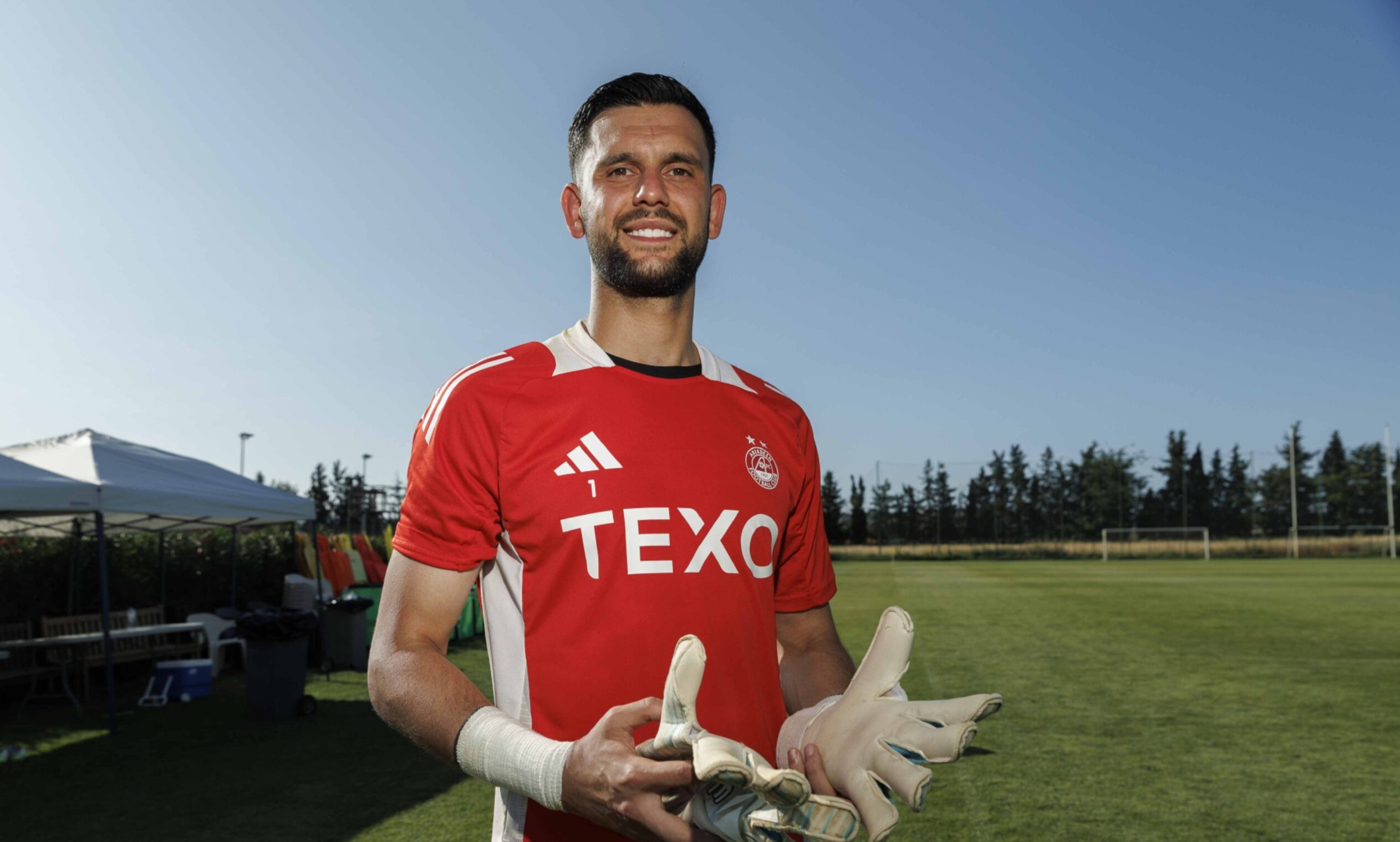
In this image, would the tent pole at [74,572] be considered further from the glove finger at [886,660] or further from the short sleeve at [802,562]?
the glove finger at [886,660]

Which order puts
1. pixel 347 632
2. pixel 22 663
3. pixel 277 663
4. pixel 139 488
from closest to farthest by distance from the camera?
pixel 277 663, pixel 139 488, pixel 22 663, pixel 347 632

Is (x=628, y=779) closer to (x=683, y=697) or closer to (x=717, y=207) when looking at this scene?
(x=683, y=697)

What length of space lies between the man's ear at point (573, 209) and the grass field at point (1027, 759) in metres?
5.05

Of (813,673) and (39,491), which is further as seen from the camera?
(39,491)

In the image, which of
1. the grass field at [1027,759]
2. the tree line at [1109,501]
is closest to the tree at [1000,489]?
the tree line at [1109,501]

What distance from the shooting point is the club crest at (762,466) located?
82.4 inches

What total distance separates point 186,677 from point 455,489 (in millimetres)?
12093

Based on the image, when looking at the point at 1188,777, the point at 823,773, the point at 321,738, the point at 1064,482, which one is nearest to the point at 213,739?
the point at 321,738

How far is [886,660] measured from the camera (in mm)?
1735

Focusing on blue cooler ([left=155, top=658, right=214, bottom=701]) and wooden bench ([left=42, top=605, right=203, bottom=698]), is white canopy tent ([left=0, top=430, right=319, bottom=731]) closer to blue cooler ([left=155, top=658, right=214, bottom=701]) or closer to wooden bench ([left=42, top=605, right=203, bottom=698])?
blue cooler ([left=155, top=658, right=214, bottom=701])

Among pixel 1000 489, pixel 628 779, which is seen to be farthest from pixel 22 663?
pixel 1000 489

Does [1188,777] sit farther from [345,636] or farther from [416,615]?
[345,636]

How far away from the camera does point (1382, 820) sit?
650cm

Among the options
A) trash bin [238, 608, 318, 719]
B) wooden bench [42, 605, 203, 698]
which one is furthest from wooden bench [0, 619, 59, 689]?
trash bin [238, 608, 318, 719]
